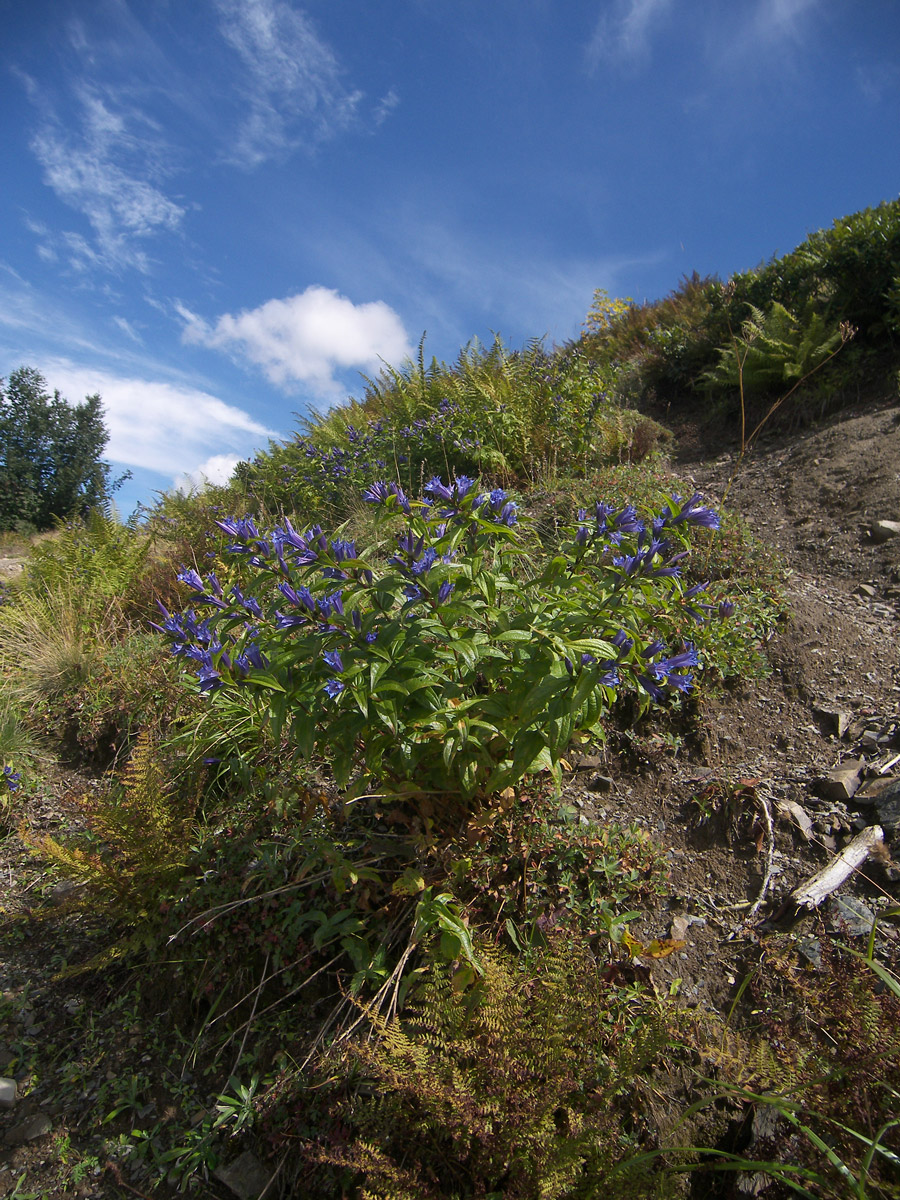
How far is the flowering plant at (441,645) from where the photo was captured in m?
2.02

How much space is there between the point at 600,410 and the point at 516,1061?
265 inches

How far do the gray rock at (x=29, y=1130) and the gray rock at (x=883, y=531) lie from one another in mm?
6105

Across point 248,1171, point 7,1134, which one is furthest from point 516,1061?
point 7,1134

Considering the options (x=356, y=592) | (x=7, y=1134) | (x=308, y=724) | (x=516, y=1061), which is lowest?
(x=7, y=1134)

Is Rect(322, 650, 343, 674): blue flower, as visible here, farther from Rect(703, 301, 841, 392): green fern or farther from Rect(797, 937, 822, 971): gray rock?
Rect(703, 301, 841, 392): green fern

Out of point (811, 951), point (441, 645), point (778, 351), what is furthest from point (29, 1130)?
point (778, 351)

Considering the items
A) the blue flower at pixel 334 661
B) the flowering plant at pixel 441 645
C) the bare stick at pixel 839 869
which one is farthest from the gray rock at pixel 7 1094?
the bare stick at pixel 839 869

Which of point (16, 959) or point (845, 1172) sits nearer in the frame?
point (845, 1172)

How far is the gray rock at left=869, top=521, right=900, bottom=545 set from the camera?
480 centimetres

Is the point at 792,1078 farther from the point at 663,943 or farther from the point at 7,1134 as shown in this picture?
the point at 7,1134

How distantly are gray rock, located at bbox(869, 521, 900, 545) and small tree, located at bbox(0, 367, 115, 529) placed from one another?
2170 centimetres

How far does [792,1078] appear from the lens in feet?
5.87

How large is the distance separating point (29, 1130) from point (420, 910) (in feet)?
5.86

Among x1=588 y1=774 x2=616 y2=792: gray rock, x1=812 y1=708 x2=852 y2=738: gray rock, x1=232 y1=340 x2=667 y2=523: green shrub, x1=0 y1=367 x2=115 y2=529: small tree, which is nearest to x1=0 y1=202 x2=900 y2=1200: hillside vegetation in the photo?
x1=588 y1=774 x2=616 y2=792: gray rock
